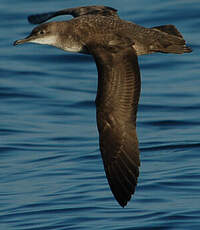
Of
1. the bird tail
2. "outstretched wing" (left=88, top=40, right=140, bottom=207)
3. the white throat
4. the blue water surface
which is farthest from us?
the blue water surface

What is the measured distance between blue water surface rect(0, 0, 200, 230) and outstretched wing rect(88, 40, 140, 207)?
122 cm

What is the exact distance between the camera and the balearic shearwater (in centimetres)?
818

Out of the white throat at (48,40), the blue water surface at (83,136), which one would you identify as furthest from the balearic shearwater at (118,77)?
the blue water surface at (83,136)

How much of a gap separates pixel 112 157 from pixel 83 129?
4.47 m

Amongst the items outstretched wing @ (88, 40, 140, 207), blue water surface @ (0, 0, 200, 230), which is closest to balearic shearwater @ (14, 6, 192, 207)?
outstretched wing @ (88, 40, 140, 207)

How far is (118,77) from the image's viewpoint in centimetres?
833

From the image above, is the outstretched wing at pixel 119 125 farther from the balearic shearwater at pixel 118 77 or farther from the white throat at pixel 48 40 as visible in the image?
the white throat at pixel 48 40

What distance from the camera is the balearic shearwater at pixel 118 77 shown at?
26.8 feet

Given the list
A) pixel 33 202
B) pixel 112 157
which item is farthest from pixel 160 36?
pixel 33 202

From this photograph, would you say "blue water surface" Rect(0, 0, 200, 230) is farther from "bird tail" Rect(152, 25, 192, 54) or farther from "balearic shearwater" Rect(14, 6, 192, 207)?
"bird tail" Rect(152, 25, 192, 54)

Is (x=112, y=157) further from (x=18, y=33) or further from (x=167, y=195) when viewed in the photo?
(x=18, y=33)

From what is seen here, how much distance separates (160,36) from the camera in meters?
9.34

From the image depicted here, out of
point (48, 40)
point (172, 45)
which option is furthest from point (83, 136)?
point (172, 45)

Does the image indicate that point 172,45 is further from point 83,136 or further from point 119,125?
point 83,136
